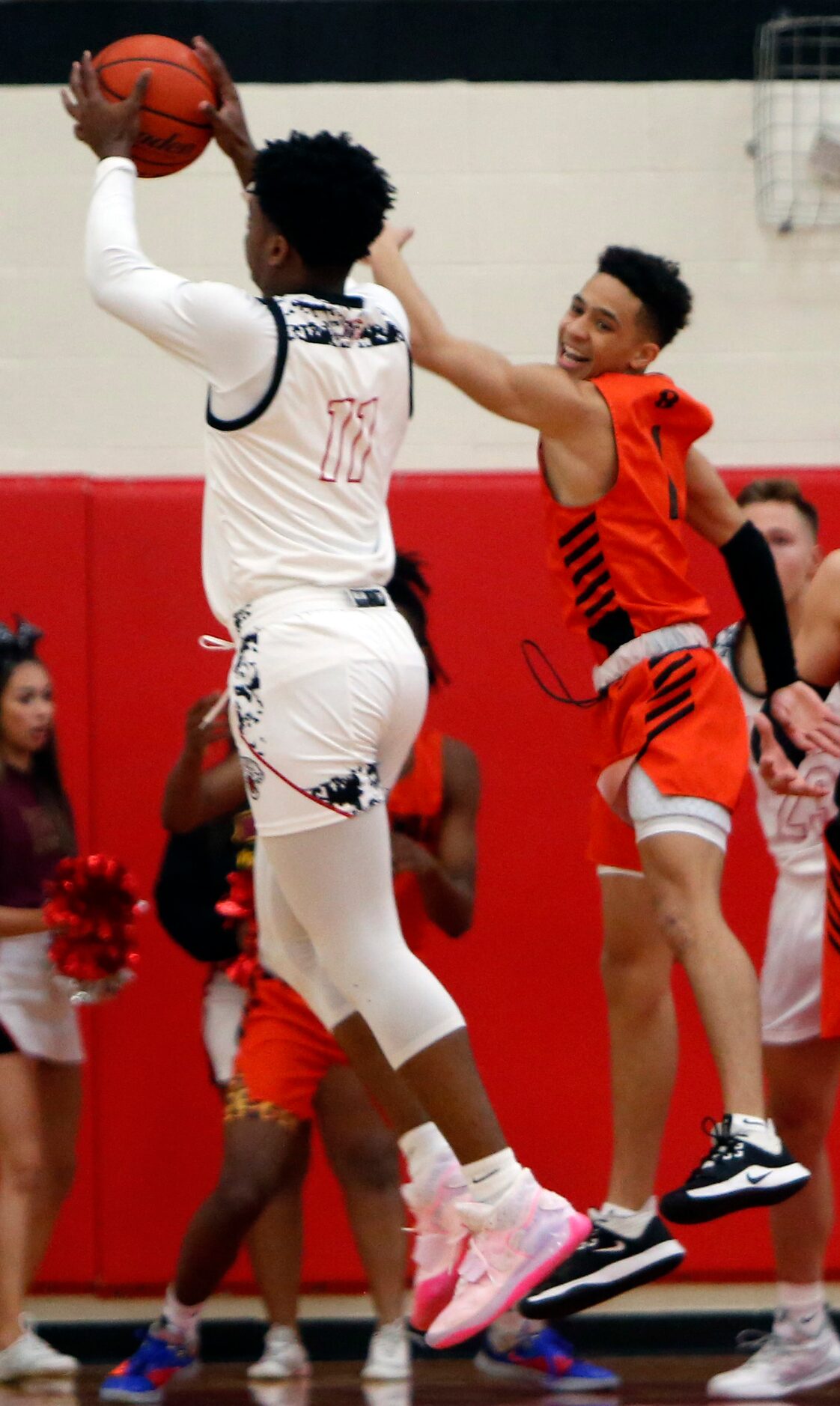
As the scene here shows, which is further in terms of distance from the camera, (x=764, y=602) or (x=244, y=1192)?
(x=244, y=1192)

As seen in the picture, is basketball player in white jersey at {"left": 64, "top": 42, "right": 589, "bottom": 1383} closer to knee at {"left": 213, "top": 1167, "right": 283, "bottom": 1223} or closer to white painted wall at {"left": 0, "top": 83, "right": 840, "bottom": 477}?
knee at {"left": 213, "top": 1167, "right": 283, "bottom": 1223}

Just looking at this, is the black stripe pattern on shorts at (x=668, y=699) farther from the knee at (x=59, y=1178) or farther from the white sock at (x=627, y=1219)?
the knee at (x=59, y=1178)

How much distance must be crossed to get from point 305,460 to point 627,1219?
1.65 meters

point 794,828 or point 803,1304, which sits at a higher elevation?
point 794,828

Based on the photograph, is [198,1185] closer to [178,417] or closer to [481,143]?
[178,417]

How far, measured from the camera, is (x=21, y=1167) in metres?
4.41

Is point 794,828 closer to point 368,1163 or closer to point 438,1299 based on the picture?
point 368,1163

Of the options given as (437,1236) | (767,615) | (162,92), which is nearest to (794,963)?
(767,615)

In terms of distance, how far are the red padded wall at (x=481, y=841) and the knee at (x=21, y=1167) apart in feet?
1.63

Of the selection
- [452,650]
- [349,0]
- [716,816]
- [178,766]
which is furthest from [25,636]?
[349,0]

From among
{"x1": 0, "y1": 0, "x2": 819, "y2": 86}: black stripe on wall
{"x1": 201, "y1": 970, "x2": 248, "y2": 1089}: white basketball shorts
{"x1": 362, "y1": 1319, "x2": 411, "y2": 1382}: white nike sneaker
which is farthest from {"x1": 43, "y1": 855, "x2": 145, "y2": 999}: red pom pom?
{"x1": 0, "y1": 0, "x2": 819, "y2": 86}: black stripe on wall

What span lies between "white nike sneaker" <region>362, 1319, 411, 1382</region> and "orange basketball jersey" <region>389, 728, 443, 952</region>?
877 millimetres

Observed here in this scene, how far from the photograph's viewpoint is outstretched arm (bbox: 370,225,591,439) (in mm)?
3488

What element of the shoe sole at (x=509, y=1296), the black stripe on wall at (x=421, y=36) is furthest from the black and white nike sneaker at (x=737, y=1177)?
the black stripe on wall at (x=421, y=36)
